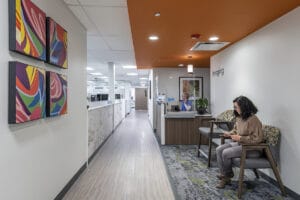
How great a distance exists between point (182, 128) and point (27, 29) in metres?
4.49

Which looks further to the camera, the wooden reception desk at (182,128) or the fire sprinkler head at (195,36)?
the wooden reception desk at (182,128)

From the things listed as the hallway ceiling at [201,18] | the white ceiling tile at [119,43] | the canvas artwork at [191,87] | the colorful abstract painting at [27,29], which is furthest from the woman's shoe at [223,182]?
the canvas artwork at [191,87]

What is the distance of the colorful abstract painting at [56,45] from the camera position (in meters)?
2.36

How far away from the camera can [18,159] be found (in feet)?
6.07

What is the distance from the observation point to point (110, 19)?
3.62m

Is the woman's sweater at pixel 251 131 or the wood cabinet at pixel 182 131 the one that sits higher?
the woman's sweater at pixel 251 131

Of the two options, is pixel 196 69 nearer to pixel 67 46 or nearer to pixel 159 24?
pixel 159 24

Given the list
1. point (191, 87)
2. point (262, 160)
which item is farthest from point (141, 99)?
point (262, 160)

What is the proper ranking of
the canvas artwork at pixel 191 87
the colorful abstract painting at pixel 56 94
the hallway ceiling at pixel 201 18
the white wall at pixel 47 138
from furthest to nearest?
1. the canvas artwork at pixel 191 87
2. the hallway ceiling at pixel 201 18
3. the colorful abstract painting at pixel 56 94
4. the white wall at pixel 47 138

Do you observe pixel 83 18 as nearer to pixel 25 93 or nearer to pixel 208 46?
pixel 25 93

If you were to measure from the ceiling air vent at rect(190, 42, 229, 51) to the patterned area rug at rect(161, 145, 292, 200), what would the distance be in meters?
2.32

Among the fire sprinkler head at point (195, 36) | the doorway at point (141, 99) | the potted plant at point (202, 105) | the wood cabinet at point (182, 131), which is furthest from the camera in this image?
the doorway at point (141, 99)

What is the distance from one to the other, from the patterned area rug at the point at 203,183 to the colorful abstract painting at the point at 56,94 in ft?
6.04

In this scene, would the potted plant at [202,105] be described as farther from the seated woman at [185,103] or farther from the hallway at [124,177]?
the hallway at [124,177]
